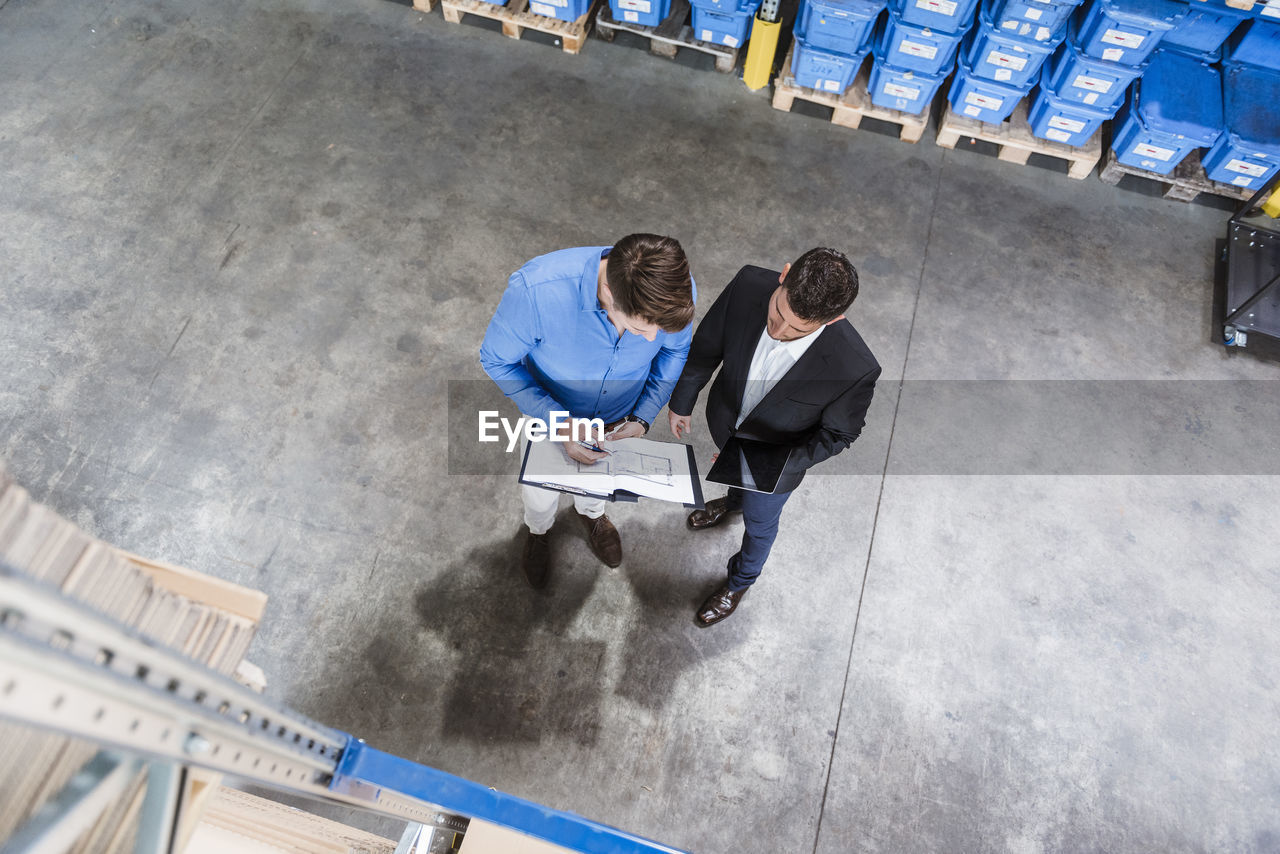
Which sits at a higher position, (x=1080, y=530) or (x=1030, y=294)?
(x=1030, y=294)

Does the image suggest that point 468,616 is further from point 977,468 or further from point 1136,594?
point 1136,594

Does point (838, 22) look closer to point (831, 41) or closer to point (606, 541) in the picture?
point (831, 41)

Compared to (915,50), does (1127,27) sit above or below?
above

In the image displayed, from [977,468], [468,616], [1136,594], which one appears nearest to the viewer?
[468,616]

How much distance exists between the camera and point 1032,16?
4555mm

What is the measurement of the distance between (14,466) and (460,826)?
376cm

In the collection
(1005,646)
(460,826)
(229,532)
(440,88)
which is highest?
(460,826)

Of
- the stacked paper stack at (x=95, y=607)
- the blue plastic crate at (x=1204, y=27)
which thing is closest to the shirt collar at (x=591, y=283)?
the stacked paper stack at (x=95, y=607)

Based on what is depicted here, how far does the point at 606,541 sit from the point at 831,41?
12.7 feet

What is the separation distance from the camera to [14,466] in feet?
13.2

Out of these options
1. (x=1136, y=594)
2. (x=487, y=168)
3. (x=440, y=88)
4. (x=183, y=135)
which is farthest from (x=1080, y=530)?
(x=183, y=135)

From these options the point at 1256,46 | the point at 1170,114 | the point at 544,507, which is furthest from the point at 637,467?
the point at 1256,46

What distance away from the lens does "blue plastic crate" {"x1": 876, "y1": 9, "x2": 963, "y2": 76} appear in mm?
4816

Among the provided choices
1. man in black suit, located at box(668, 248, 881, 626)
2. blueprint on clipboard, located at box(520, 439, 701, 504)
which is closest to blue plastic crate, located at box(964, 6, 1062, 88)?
man in black suit, located at box(668, 248, 881, 626)
